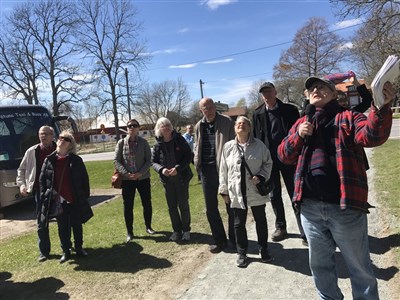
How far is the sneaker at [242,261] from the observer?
4.36m

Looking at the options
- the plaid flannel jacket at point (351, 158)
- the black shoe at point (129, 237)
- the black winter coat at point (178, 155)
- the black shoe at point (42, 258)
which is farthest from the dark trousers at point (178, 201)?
the plaid flannel jacket at point (351, 158)

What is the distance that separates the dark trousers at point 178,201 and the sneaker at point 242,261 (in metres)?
1.41

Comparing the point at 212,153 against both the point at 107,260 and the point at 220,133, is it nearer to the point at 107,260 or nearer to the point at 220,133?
the point at 220,133

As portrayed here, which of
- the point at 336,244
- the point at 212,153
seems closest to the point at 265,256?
the point at 212,153

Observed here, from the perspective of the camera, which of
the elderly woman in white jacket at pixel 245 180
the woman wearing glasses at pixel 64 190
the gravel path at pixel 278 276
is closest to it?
the gravel path at pixel 278 276

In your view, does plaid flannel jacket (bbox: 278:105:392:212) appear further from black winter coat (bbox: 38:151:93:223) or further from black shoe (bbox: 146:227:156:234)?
black shoe (bbox: 146:227:156:234)

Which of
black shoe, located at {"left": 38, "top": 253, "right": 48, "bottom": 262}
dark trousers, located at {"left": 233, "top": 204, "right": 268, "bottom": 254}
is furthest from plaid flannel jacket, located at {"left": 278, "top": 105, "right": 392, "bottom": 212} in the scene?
black shoe, located at {"left": 38, "top": 253, "right": 48, "bottom": 262}

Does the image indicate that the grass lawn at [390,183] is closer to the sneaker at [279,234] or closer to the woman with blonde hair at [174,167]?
the sneaker at [279,234]

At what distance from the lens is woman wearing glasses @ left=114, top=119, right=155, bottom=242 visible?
5824mm

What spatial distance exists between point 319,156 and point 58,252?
4.74 m

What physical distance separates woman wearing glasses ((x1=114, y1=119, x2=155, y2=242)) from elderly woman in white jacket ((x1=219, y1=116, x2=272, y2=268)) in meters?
1.93

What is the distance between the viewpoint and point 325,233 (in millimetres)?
2740

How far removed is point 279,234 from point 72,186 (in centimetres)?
311

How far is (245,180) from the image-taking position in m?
4.44
